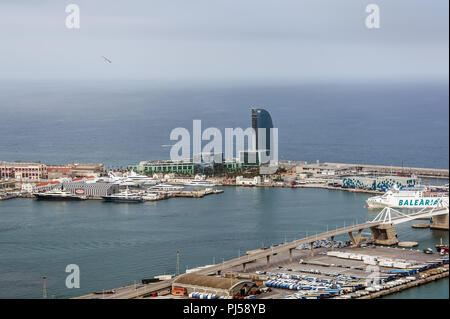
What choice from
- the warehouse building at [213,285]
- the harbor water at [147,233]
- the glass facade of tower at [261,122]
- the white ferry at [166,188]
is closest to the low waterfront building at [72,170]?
the white ferry at [166,188]

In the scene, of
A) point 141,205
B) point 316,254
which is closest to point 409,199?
point 316,254

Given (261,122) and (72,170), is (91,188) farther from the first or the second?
(261,122)

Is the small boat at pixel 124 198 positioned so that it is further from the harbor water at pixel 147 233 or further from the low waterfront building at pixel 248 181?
the low waterfront building at pixel 248 181

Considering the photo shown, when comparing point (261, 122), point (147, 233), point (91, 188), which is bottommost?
point (147, 233)

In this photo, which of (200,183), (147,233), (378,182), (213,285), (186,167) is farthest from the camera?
(186,167)

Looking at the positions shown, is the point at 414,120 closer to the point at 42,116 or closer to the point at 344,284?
the point at 42,116

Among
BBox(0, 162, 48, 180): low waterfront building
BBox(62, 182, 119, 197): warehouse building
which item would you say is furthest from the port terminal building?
BBox(0, 162, 48, 180): low waterfront building
